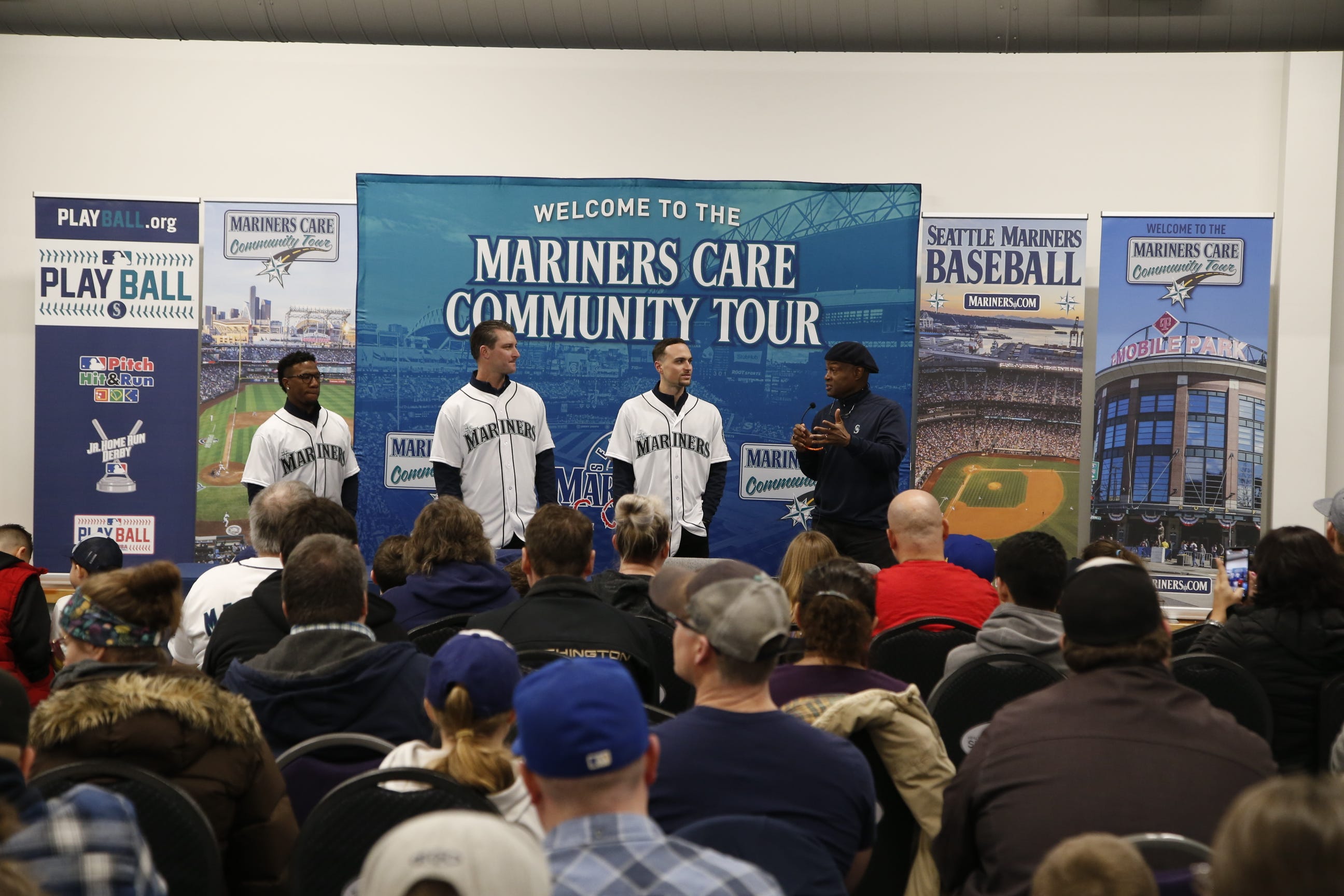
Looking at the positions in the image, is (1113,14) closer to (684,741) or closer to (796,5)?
(796,5)

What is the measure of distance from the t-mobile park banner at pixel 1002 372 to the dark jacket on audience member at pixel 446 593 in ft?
13.0

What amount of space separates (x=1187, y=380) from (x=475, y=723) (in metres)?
6.01

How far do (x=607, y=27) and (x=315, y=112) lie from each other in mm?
2729

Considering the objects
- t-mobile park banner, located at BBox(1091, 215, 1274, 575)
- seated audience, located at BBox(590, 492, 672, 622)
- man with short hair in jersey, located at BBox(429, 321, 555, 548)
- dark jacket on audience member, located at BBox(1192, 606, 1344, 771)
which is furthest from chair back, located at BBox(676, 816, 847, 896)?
t-mobile park banner, located at BBox(1091, 215, 1274, 575)

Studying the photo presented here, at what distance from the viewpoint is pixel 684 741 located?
196 cm

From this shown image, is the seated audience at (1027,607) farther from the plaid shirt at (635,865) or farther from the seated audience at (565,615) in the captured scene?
the plaid shirt at (635,865)

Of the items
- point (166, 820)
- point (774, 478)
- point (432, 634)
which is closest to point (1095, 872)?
point (166, 820)

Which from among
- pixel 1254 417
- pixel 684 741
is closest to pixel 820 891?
pixel 684 741

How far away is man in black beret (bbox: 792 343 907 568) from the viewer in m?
5.88

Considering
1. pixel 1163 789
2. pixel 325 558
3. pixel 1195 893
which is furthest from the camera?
pixel 325 558

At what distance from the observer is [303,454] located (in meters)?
6.04

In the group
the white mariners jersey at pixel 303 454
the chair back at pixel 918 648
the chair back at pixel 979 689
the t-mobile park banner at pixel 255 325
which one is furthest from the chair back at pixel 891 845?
the t-mobile park banner at pixel 255 325

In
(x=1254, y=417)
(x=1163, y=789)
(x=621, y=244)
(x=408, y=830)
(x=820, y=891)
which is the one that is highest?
(x=621, y=244)

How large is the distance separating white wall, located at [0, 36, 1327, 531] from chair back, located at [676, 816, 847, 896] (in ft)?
21.3
